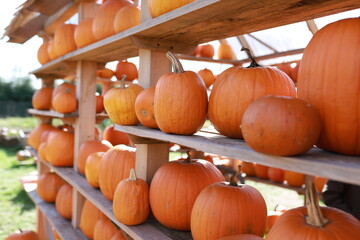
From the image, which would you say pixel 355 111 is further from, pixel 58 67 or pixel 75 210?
pixel 58 67

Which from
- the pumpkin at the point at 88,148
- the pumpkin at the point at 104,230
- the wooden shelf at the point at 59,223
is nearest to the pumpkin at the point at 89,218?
the wooden shelf at the point at 59,223

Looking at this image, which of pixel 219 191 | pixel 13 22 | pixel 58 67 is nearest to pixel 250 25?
pixel 219 191

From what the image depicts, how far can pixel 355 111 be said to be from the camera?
851 mm

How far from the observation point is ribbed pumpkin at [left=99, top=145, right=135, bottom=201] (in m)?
2.09

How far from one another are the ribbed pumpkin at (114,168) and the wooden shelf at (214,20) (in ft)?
2.39

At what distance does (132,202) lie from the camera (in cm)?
163

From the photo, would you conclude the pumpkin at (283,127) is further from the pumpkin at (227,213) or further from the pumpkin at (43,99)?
the pumpkin at (43,99)

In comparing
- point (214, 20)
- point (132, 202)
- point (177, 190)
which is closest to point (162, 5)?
point (214, 20)

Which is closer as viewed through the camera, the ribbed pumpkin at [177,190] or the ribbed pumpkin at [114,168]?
the ribbed pumpkin at [177,190]

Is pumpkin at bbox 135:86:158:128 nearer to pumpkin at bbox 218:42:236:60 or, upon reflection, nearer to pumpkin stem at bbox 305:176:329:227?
pumpkin stem at bbox 305:176:329:227

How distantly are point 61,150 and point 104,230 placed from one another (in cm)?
124

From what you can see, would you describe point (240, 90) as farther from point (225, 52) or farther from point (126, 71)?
point (225, 52)

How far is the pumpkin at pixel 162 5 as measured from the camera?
Result: 1.41 metres

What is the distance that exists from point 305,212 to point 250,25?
0.76 m
